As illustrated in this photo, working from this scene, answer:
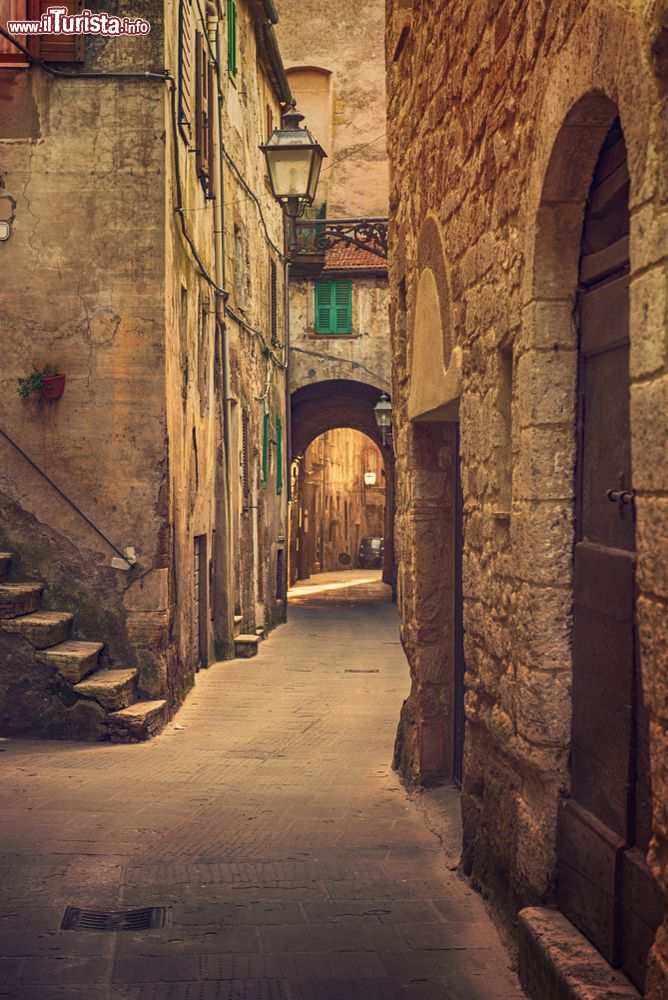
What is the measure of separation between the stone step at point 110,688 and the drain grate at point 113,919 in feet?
14.4

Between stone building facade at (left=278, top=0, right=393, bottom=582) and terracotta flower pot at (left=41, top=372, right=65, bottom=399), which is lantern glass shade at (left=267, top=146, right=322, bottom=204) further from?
stone building facade at (left=278, top=0, right=393, bottom=582)

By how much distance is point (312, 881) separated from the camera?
531cm

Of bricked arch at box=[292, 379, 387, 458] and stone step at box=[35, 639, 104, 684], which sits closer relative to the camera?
stone step at box=[35, 639, 104, 684]

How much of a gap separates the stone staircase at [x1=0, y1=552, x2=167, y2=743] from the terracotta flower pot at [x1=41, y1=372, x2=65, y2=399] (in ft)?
4.41

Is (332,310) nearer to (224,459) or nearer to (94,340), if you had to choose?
(224,459)

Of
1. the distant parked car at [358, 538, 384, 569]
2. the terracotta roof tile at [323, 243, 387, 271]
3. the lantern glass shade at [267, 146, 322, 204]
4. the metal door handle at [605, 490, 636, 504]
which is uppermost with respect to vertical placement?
the terracotta roof tile at [323, 243, 387, 271]

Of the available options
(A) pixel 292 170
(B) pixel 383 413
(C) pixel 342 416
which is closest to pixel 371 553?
(C) pixel 342 416

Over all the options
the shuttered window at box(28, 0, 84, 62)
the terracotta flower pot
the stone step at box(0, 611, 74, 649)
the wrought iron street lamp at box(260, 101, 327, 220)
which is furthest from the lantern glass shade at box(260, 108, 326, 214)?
the stone step at box(0, 611, 74, 649)

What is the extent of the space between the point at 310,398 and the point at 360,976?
23.5 meters

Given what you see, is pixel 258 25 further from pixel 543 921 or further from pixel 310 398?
pixel 543 921

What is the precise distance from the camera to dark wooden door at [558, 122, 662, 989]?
3.48m

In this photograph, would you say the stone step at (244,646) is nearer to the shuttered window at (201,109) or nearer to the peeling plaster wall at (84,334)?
the peeling plaster wall at (84,334)

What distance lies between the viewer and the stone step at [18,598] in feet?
30.5

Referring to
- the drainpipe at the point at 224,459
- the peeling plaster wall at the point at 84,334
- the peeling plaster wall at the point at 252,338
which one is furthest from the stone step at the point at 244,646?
the peeling plaster wall at the point at 84,334
